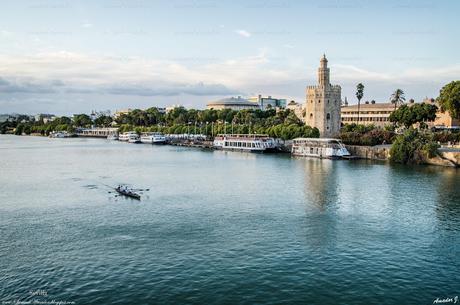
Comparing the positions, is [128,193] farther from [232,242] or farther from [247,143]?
[247,143]

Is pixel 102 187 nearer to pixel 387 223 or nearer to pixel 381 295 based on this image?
pixel 387 223

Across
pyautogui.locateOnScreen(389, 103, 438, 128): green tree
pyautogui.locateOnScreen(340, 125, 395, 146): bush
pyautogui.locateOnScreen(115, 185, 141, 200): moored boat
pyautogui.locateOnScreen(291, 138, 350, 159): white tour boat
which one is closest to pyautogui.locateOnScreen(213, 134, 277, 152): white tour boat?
pyautogui.locateOnScreen(291, 138, 350, 159): white tour boat

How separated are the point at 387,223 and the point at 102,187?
37.7 metres

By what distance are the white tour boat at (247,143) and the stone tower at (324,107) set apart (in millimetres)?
14840

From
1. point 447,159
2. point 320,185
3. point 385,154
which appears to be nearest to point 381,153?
point 385,154

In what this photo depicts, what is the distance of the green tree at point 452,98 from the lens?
97062mm

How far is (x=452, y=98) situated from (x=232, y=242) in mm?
77201

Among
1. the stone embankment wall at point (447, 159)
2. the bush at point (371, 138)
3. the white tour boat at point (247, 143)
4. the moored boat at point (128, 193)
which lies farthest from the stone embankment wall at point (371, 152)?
the moored boat at point (128, 193)

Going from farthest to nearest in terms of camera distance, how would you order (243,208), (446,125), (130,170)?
1. (446,125)
2. (130,170)
3. (243,208)

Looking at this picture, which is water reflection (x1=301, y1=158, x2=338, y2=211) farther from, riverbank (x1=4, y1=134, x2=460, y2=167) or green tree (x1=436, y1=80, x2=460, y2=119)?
green tree (x1=436, y1=80, x2=460, y2=119)

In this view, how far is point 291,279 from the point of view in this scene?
3014cm

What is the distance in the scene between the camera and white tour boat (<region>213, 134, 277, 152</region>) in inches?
5340

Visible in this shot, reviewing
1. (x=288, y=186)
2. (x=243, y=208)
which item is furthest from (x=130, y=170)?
(x=243, y=208)

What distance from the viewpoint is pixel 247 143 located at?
462 feet
